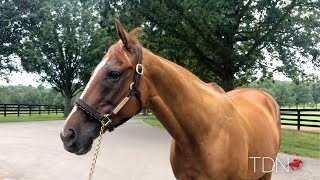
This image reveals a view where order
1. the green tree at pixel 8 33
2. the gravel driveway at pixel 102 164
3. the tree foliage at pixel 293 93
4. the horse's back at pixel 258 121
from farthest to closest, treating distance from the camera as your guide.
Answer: the tree foliage at pixel 293 93 < the green tree at pixel 8 33 < the gravel driveway at pixel 102 164 < the horse's back at pixel 258 121

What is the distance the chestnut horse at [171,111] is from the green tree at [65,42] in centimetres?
2942

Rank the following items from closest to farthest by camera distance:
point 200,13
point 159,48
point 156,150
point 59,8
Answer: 1. point 156,150
2. point 200,13
3. point 159,48
4. point 59,8

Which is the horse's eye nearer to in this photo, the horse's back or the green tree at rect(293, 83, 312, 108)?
the horse's back

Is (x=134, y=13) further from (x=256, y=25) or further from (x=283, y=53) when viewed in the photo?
(x=283, y=53)

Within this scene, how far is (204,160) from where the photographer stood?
2695mm

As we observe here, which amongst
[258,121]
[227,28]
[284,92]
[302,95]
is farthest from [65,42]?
[302,95]

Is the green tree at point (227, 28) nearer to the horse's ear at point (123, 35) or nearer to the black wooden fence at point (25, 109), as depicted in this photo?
the horse's ear at point (123, 35)

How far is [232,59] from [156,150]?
Result: 692cm

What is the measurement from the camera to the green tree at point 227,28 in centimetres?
1532

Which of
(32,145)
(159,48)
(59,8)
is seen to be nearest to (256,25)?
(159,48)

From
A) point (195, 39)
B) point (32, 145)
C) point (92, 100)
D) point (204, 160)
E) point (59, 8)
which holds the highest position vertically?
point (59, 8)

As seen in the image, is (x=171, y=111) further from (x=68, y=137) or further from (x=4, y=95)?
(x=4, y=95)

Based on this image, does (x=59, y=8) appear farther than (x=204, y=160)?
Yes

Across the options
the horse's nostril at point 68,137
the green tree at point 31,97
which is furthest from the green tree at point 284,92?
the horse's nostril at point 68,137
